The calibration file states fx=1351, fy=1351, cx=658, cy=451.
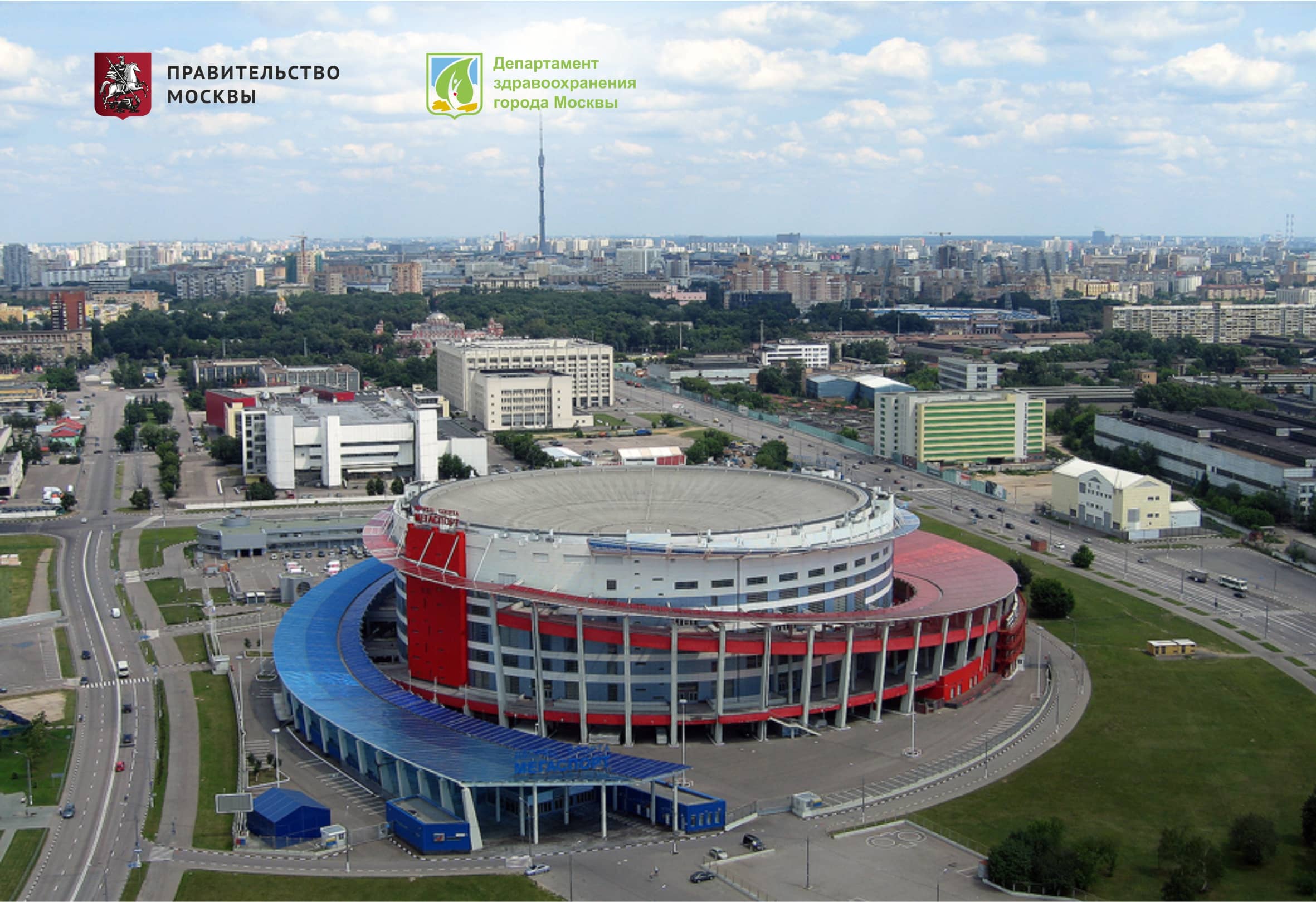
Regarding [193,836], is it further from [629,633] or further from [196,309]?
[196,309]

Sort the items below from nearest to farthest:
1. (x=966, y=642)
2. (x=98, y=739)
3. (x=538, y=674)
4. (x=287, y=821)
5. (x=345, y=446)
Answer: (x=287, y=821)
(x=538, y=674)
(x=98, y=739)
(x=966, y=642)
(x=345, y=446)

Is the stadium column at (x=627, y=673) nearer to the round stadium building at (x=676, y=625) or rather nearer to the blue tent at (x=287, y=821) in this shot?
the round stadium building at (x=676, y=625)

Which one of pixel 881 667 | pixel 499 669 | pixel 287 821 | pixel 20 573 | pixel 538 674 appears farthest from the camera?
pixel 20 573

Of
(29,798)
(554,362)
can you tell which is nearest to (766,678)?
(29,798)

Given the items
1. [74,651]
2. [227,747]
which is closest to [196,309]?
[74,651]

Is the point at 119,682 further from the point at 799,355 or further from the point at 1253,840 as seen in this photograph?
the point at 799,355

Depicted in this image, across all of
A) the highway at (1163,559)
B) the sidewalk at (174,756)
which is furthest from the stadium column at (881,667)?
the sidewalk at (174,756)

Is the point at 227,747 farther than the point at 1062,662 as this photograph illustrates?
No
